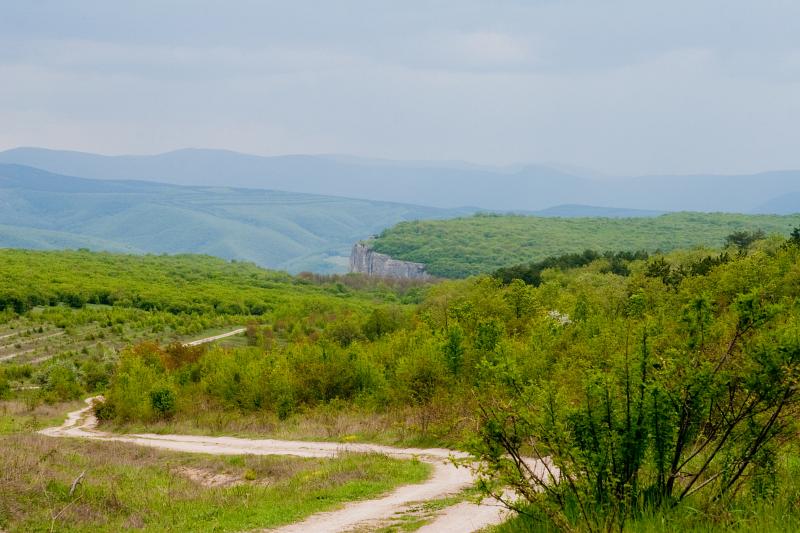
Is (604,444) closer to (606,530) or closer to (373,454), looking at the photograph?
(606,530)

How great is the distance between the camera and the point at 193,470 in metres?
25.2

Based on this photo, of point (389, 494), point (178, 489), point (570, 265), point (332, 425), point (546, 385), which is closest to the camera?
point (546, 385)

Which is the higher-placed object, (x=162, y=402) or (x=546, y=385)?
(x=546, y=385)

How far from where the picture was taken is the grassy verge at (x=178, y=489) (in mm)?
15070

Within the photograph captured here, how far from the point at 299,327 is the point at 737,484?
88.8 meters

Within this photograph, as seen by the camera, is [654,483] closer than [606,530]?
No

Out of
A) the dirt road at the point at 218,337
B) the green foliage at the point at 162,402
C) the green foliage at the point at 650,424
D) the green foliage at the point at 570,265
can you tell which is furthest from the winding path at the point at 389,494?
the dirt road at the point at 218,337

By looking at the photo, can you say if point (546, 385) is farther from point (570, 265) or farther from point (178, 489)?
point (570, 265)

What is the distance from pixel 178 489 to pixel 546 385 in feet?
43.0

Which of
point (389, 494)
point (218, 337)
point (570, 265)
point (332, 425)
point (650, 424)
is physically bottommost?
point (218, 337)

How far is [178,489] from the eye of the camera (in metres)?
20.1

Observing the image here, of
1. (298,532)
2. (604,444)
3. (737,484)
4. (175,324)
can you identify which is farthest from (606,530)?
(175,324)

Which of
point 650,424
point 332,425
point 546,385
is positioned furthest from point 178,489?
point 650,424

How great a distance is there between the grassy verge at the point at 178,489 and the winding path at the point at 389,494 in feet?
1.79
